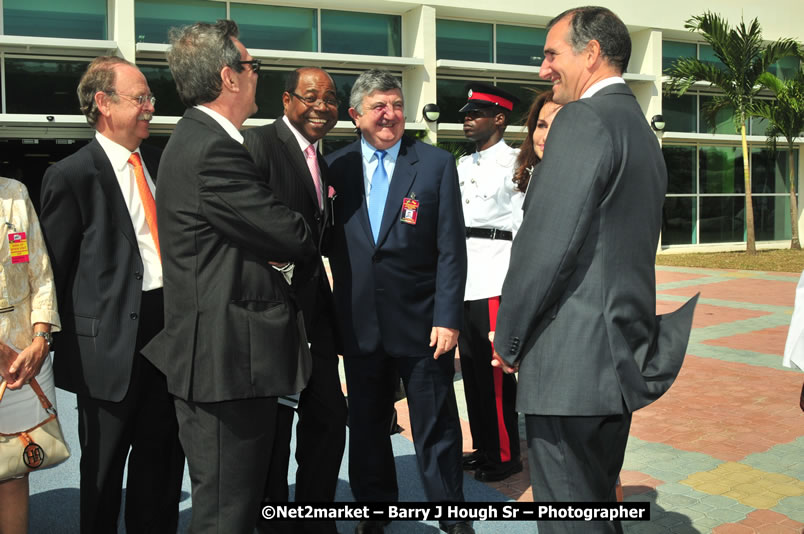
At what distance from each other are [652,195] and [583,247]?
0.28 meters

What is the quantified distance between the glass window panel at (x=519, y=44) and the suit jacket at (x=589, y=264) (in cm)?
1711

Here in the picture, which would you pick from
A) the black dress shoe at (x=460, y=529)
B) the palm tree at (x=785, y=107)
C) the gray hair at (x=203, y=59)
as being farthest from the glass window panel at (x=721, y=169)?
the gray hair at (x=203, y=59)

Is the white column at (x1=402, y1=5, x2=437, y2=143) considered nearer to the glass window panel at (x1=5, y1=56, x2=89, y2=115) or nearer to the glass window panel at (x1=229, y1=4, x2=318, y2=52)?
the glass window panel at (x1=229, y1=4, x2=318, y2=52)

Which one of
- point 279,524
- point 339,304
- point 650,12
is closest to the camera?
point 279,524

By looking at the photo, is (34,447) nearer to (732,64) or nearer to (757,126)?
(732,64)

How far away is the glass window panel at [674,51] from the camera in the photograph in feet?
68.3

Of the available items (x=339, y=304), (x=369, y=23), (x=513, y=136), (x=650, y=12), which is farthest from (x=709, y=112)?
(x=339, y=304)

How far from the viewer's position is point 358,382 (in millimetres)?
3576

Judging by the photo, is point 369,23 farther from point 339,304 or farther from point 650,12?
point 339,304

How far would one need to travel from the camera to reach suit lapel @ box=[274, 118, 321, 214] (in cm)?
316

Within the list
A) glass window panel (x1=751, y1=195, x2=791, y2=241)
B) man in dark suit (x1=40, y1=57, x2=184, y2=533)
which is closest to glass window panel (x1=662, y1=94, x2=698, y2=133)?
glass window panel (x1=751, y1=195, x2=791, y2=241)

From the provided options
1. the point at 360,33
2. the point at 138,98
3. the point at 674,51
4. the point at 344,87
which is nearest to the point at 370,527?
the point at 138,98

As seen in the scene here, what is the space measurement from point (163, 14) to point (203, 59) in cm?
1401

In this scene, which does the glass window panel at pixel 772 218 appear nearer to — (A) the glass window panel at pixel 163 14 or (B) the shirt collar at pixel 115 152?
(A) the glass window panel at pixel 163 14
